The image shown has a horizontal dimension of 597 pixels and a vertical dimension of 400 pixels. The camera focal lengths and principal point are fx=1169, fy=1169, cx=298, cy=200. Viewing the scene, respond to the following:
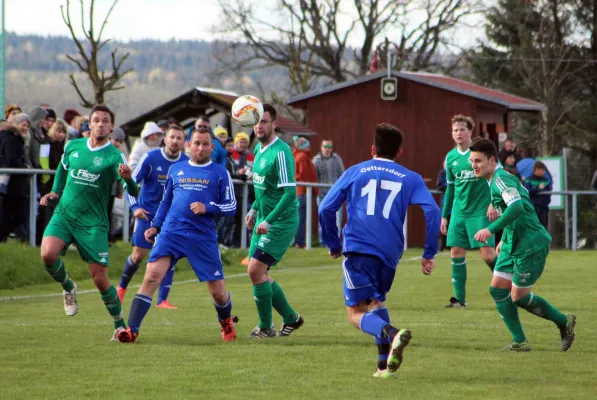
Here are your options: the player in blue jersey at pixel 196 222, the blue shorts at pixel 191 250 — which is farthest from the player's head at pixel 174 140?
the blue shorts at pixel 191 250

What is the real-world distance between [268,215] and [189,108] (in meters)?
17.3

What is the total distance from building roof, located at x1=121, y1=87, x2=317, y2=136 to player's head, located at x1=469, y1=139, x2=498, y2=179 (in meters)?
16.4

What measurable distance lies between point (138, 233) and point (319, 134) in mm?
17938

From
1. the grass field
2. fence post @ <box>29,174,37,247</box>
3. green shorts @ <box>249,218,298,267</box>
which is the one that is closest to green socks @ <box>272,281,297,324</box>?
the grass field

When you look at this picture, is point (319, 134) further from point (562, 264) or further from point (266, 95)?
point (266, 95)

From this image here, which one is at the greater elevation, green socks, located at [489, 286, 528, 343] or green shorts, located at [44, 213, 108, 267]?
green shorts, located at [44, 213, 108, 267]

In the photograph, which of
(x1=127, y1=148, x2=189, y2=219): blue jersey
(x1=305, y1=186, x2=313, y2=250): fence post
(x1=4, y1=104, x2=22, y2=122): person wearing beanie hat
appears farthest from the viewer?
(x1=305, y1=186, x2=313, y2=250): fence post

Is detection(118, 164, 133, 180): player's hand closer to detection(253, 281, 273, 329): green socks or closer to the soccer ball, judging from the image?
the soccer ball

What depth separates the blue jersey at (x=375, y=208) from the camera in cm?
809

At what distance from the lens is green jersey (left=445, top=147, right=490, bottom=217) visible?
13.2 metres

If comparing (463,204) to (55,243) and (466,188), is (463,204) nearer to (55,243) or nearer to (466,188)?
(466,188)

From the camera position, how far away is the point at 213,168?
10281mm

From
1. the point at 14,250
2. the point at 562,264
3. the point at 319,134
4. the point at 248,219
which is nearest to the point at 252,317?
the point at 248,219

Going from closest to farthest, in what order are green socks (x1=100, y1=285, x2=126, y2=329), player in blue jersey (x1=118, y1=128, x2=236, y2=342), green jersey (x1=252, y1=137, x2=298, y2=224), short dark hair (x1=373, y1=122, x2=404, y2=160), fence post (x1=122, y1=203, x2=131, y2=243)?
short dark hair (x1=373, y1=122, x2=404, y2=160)
player in blue jersey (x1=118, y1=128, x2=236, y2=342)
green socks (x1=100, y1=285, x2=126, y2=329)
green jersey (x1=252, y1=137, x2=298, y2=224)
fence post (x1=122, y1=203, x2=131, y2=243)
